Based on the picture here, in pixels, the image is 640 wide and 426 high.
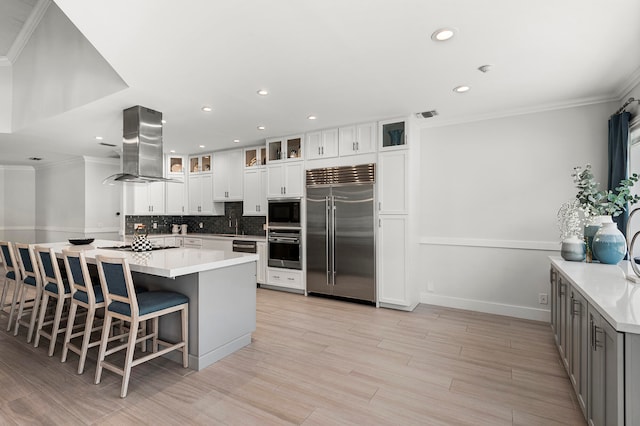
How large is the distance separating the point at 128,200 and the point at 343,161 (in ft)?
15.1

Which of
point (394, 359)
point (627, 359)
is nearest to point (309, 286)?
point (394, 359)

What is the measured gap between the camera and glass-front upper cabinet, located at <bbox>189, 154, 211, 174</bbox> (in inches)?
259

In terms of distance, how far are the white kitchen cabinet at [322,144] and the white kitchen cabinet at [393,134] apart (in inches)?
28.5

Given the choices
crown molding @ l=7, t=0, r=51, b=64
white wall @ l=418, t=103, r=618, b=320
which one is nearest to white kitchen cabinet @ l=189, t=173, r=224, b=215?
crown molding @ l=7, t=0, r=51, b=64

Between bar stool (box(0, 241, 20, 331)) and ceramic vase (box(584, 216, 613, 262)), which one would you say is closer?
ceramic vase (box(584, 216, 613, 262))

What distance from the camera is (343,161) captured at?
15.5 feet

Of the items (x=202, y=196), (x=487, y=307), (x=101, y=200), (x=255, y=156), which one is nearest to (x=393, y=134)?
(x=487, y=307)

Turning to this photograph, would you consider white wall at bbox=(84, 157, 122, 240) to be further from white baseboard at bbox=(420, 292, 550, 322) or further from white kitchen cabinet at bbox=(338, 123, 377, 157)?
white baseboard at bbox=(420, 292, 550, 322)

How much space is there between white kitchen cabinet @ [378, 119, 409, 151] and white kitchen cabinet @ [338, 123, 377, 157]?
0.38 ft

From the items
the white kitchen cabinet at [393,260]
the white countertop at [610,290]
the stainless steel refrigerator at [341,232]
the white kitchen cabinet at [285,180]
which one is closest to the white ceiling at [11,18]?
the white kitchen cabinet at [285,180]

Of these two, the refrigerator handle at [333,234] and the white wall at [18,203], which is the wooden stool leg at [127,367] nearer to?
the refrigerator handle at [333,234]

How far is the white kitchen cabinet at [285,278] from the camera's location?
5.15 m

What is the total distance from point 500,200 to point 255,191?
3.94 m

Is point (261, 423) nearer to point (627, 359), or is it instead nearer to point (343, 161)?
point (627, 359)
